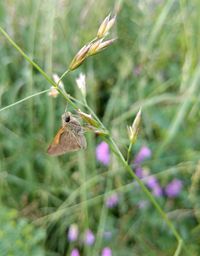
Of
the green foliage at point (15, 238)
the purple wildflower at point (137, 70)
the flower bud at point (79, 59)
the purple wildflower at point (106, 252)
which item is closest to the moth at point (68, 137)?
the flower bud at point (79, 59)

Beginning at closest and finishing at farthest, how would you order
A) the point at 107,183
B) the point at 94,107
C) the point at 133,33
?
1. the point at 107,183
2. the point at 94,107
3. the point at 133,33

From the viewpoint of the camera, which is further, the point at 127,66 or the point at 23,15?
the point at 23,15

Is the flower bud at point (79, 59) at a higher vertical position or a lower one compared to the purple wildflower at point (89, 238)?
higher

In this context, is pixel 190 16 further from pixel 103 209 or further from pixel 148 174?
pixel 103 209

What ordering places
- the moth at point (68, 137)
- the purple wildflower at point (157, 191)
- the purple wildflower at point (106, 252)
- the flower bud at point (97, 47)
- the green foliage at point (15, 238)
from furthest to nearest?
1. the purple wildflower at point (157, 191)
2. the purple wildflower at point (106, 252)
3. the green foliage at point (15, 238)
4. the moth at point (68, 137)
5. the flower bud at point (97, 47)

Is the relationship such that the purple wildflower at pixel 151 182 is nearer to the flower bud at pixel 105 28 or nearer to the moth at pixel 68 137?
the moth at pixel 68 137

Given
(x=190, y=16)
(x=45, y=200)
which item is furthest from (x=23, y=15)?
(x=45, y=200)

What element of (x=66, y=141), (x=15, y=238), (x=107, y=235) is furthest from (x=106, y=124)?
(x=66, y=141)
